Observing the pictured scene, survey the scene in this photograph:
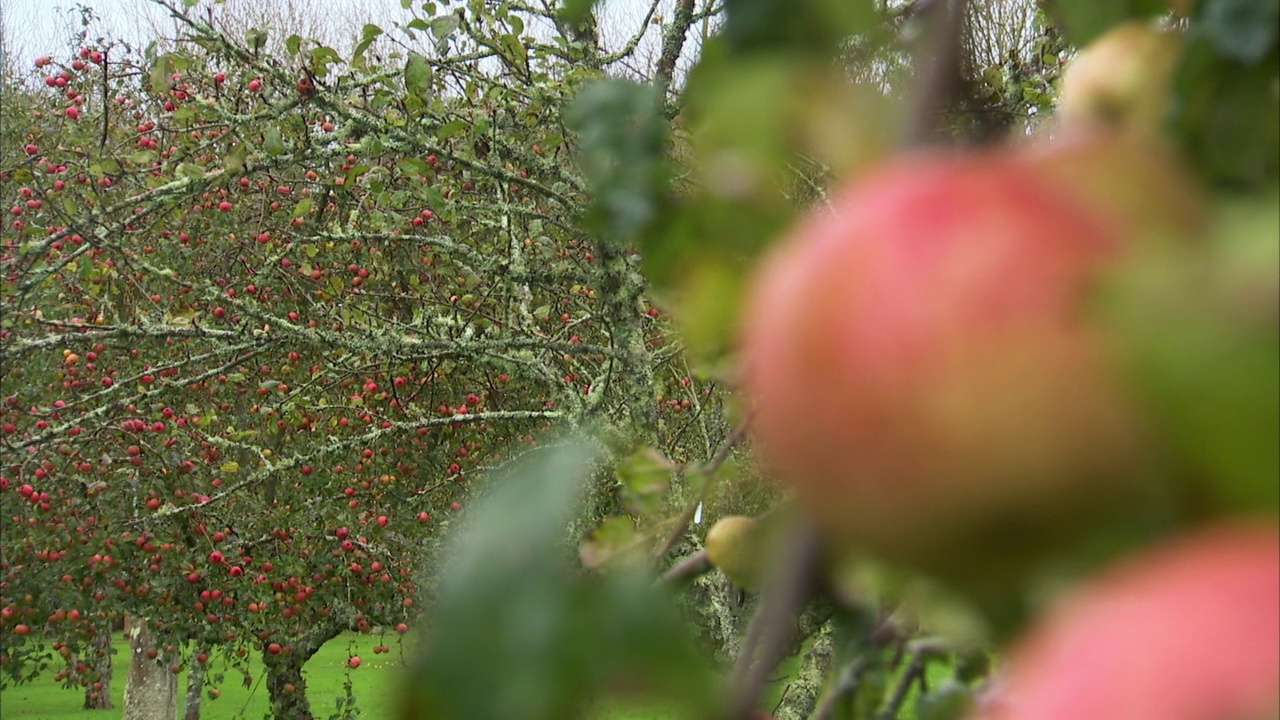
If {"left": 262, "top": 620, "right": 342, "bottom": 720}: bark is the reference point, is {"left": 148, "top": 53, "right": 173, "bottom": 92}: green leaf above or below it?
above

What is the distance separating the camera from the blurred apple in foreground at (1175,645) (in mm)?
169

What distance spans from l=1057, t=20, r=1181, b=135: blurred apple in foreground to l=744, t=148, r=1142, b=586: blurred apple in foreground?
6 cm

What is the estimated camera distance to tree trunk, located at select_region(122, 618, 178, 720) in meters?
7.42

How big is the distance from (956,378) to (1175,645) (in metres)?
0.06

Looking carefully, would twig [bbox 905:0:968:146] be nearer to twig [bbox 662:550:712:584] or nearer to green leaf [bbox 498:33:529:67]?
twig [bbox 662:550:712:584]

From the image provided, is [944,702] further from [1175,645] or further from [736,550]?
[1175,645]

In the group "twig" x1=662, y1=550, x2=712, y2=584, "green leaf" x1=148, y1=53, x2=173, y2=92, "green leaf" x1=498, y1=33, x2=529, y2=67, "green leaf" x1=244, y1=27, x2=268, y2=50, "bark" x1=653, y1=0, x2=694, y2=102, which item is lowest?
"twig" x1=662, y1=550, x2=712, y2=584

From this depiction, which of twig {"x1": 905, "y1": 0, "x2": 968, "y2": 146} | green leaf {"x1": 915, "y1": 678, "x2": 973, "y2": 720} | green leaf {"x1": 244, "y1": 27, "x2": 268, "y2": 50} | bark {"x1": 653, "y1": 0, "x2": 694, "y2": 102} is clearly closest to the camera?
twig {"x1": 905, "y1": 0, "x2": 968, "y2": 146}

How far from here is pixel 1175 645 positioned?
0.18m

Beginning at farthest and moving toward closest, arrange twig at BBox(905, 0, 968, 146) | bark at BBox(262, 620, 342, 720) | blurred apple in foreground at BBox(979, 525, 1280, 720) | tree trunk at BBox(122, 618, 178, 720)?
1. tree trunk at BBox(122, 618, 178, 720)
2. bark at BBox(262, 620, 342, 720)
3. twig at BBox(905, 0, 968, 146)
4. blurred apple in foreground at BBox(979, 525, 1280, 720)

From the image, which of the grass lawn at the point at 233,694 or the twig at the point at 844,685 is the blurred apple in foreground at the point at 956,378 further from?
the grass lawn at the point at 233,694

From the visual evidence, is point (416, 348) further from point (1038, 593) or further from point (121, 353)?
point (1038, 593)

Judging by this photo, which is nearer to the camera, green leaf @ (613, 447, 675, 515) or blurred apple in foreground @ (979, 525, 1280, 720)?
blurred apple in foreground @ (979, 525, 1280, 720)

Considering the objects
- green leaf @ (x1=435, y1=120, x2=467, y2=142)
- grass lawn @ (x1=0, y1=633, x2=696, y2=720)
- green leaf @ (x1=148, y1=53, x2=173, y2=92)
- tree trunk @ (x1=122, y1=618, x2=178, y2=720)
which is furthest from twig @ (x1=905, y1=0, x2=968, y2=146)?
grass lawn @ (x1=0, y1=633, x2=696, y2=720)
